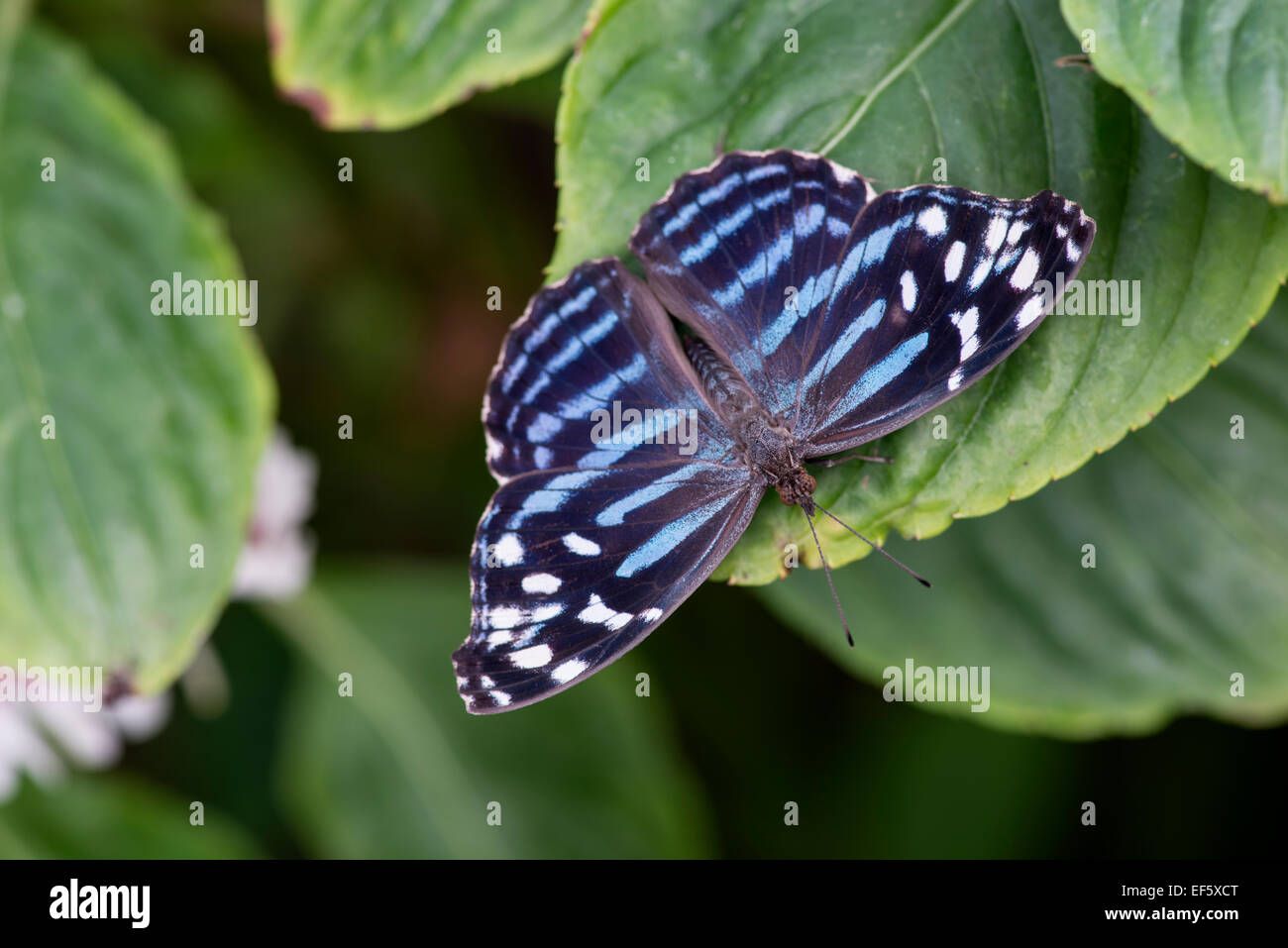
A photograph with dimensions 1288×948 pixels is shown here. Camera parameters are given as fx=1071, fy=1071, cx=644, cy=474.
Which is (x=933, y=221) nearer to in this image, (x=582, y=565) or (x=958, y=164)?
(x=958, y=164)

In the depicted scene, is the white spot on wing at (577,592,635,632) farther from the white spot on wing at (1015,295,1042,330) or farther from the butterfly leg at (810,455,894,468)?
the white spot on wing at (1015,295,1042,330)

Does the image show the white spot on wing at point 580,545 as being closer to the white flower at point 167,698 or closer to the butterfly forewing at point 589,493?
the butterfly forewing at point 589,493

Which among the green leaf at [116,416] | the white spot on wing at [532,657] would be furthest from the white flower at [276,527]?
the white spot on wing at [532,657]

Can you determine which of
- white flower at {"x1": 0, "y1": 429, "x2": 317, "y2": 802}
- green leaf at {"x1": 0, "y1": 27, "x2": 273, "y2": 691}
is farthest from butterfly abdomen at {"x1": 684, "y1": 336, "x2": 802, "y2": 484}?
white flower at {"x1": 0, "y1": 429, "x2": 317, "y2": 802}

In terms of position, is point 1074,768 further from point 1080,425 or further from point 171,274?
point 171,274

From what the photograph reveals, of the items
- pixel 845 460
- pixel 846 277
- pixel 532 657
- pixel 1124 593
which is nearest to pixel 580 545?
pixel 532 657

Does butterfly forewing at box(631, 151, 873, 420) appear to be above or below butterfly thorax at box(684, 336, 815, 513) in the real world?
above

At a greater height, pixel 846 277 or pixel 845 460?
pixel 846 277
